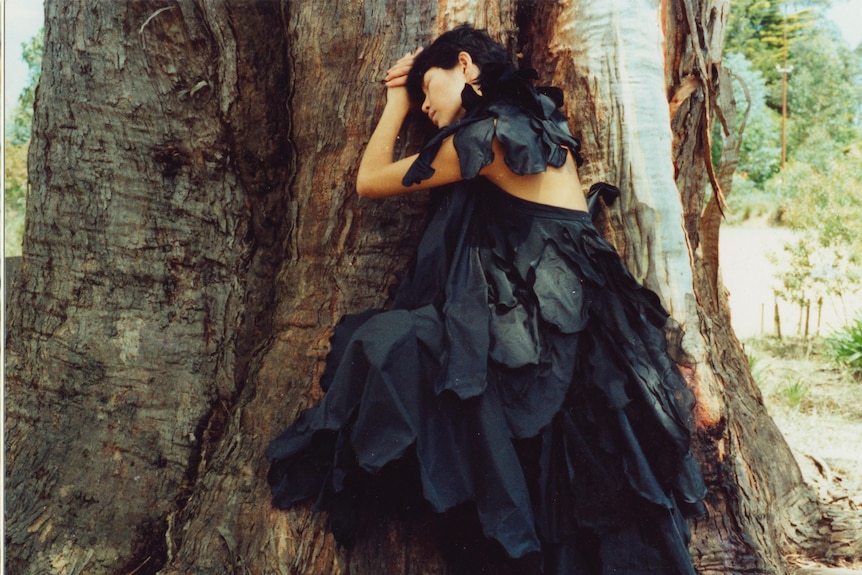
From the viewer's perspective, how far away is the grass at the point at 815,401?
4.85m

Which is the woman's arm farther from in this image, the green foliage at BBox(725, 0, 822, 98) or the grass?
the green foliage at BBox(725, 0, 822, 98)

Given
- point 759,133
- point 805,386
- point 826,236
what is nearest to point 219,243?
point 805,386

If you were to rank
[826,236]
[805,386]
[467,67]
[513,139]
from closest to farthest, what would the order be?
1. [513,139]
2. [467,67]
3. [805,386]
4. [826,236]

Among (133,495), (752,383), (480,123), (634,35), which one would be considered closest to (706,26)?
(634,35)

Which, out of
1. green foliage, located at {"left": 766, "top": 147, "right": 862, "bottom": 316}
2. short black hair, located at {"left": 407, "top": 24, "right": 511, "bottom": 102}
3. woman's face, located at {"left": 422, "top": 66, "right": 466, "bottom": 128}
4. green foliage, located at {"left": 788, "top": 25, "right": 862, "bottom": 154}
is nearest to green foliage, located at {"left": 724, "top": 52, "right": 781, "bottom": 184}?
green foliage, located at {"left": 788, "top": 25, "right": 862, "bottom": 154}

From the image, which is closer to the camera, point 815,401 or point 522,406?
point 522,406

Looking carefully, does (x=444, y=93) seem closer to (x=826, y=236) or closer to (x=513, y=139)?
(x=513, y=139)

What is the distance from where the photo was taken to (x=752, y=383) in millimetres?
4012

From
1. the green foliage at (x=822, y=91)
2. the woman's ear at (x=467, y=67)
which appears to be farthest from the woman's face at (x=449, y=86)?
the green foliage at (x=822, y=91)

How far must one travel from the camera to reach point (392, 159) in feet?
8.75

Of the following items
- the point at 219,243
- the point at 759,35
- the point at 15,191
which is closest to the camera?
the point at 219,243

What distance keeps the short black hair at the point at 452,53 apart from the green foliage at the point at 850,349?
6241 mm

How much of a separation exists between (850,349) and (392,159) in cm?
645

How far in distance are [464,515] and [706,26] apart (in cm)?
221
